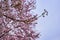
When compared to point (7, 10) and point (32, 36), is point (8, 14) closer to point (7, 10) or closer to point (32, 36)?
point (7, 10)

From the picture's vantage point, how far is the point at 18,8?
6.61 metres

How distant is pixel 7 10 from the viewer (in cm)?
659

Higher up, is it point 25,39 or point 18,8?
point 18,8

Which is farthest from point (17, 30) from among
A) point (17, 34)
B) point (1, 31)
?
point (1, 31)

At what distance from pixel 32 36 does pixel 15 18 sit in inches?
44.5

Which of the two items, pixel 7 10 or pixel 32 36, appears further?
pixel 32 36

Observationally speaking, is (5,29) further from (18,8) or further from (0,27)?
(18,8)

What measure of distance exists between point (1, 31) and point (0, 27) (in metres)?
0.14

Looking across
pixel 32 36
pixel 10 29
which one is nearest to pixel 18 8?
pixel 10 29

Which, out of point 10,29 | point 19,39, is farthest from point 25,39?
point 10,29

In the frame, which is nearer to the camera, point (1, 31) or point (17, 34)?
point (1, 31)

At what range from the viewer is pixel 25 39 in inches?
277

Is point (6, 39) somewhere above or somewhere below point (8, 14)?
below

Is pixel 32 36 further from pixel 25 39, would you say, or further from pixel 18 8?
pixel 18 8
